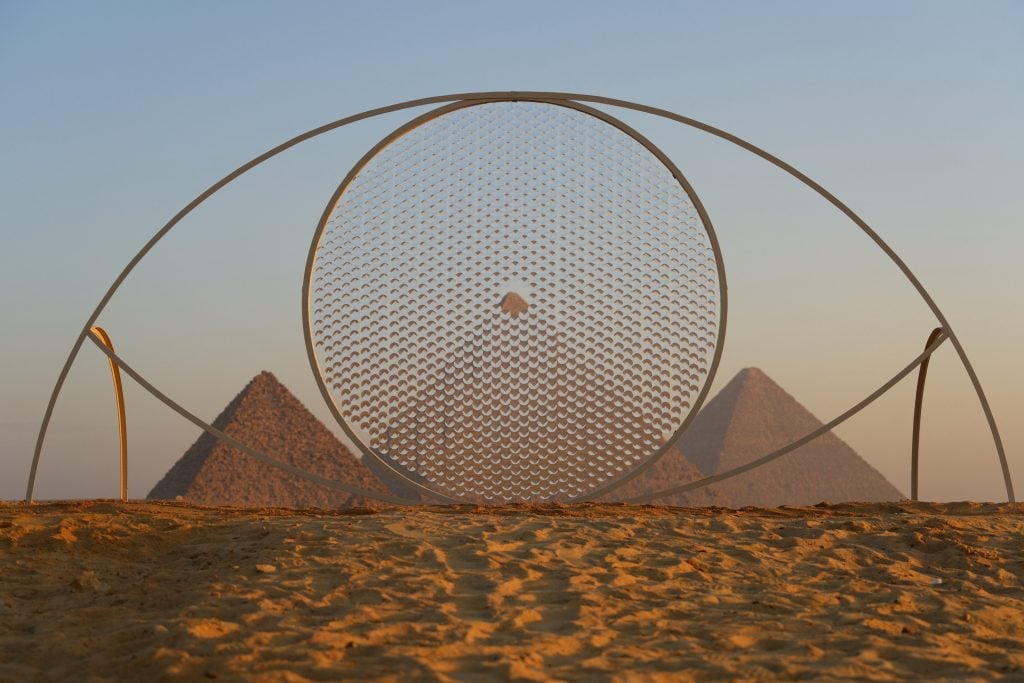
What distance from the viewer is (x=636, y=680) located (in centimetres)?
493

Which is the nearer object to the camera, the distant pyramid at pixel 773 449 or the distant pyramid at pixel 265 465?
the distant pyramid at pixel 265 465

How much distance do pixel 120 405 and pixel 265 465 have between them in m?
12.1

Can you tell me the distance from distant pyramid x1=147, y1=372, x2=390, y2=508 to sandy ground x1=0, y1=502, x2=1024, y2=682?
47.0ft

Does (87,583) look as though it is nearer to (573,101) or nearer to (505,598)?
(505,598)

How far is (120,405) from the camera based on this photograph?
10.9 m

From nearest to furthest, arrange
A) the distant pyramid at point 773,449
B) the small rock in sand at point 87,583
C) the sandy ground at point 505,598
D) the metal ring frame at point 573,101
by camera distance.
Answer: the sandy ground at point 505,598 → the small rock in sand at point 87,583 → the metal ring frame at point 573,101 → the distant pyramid at point 773,449

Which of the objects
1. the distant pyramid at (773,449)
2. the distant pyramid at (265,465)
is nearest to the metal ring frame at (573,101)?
the distant pyramid at (265,465)

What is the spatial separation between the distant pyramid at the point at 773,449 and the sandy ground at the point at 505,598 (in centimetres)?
2628

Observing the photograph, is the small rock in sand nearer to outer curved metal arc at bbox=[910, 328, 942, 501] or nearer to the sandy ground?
the sandy ground

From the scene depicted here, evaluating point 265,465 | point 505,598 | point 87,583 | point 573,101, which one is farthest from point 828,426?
point 265,465

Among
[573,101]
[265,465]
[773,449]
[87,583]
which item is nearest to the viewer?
[87,583]

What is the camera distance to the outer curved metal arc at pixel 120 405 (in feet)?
34.1

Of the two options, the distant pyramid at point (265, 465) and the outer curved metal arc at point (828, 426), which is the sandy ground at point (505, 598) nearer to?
the outer curved metal arc at point (828, 426)

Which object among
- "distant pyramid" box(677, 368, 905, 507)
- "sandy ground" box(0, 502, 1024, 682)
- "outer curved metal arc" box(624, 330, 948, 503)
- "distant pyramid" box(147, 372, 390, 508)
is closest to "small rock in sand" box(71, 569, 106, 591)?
"sandy ground" box(0, 502, 1024, 682)
